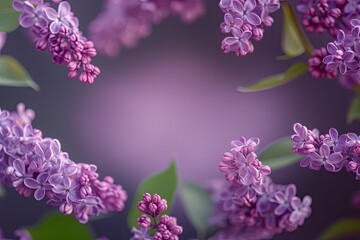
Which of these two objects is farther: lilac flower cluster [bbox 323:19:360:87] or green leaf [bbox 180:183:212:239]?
green leaf [bbox 180:183:212:239]

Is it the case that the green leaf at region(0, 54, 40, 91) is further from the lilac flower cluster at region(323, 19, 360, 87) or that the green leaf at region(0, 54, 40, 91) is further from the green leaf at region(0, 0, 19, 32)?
the lilac flower cluster at region(323, 19, 360, 87)

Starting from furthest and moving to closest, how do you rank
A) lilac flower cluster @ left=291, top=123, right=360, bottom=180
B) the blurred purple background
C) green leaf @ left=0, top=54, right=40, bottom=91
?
the blurred purple background → green leaf @ left=0, top=54, right=40, bottom=91 → lilac flower cluster @ left=291, top=123, right=360, bottom=180

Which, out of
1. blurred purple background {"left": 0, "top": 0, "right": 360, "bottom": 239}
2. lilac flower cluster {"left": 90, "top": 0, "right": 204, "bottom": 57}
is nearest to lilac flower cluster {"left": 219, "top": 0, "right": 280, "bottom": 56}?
lilac flower cluster {"left": 90, "top": 0, "right": 204, "bottom": 57}

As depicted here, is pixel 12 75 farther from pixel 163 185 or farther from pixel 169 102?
pixel 169 102

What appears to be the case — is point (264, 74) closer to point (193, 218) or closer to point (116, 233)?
point (116, 233)

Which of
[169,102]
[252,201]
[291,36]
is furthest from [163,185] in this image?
[169,102]

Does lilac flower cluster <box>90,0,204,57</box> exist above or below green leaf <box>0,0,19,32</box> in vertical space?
below
